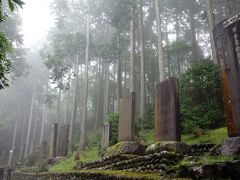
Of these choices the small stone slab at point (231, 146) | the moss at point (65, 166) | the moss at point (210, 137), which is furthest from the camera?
the moss at point (65, 166)

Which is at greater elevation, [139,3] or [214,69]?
[139,3]

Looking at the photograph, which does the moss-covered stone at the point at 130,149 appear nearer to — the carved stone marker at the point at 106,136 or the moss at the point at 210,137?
the moss at the point at 210,137

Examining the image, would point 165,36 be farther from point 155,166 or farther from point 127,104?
point 155,166

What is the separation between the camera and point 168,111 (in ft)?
27.7

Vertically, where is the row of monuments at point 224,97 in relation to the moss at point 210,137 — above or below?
above

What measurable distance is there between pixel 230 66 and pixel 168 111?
2.60 meters

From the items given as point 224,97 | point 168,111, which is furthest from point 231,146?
point 168,111

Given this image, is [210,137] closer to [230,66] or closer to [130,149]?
[130,149]

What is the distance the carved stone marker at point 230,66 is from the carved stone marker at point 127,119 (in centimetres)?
421

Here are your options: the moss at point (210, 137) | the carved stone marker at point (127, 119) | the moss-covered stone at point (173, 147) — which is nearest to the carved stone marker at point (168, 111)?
the moss-covered stone at point (173, 147)

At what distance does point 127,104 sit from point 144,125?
7.36 m

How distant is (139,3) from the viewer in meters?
23.4

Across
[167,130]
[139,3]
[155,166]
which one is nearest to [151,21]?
[139,3]

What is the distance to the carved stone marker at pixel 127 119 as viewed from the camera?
9953 millimetres
